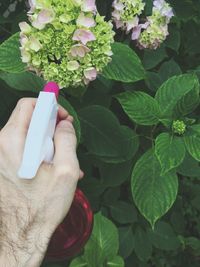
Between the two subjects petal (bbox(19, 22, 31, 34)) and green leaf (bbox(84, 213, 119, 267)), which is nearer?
petal (bbox(19, 22, 31, 34))

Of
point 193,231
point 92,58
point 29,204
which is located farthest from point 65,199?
point 193,231

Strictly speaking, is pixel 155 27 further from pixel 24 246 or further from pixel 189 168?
pixel 24 246

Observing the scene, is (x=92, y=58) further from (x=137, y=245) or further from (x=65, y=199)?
(x=137, y=245)

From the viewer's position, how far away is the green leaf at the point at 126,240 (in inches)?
49.9

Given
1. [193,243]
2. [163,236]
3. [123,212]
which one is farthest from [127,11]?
[193,243]

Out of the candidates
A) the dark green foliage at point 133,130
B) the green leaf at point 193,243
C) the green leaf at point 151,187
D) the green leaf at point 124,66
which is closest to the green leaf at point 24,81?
the dark green foliage at point 133,130

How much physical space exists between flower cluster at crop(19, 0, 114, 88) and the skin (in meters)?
0.08

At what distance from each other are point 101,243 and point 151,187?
22 cm

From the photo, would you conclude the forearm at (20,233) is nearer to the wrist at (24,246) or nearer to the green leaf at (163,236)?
the wrist at (24,246)

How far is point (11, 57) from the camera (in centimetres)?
93

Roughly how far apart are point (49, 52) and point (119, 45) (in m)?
0.17

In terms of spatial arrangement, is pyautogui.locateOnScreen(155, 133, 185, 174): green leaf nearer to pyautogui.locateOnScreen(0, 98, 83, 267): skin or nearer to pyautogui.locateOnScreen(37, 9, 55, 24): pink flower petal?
pyautogui.locateOnScreen(0, 98, 83, 267): skin

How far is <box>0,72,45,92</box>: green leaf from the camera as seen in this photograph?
0.95 metres

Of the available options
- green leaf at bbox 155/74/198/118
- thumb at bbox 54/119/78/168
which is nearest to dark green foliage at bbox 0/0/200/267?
green leaf at bbox 155/74/198/118
